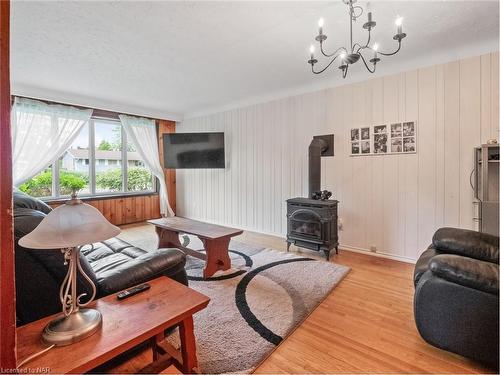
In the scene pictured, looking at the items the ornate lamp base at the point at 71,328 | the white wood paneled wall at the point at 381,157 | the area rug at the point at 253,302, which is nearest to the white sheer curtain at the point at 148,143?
the white wood paneled wall at the point at 381,157

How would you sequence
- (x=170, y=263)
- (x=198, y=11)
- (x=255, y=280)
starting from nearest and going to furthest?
1. (x=170, y=263)
2. (x=198, y=11)
3. (x=255, y=280)

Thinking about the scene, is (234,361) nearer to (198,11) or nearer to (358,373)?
(358,373)

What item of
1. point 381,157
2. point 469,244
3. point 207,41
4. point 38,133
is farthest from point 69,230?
point 38,133

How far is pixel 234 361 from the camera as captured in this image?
154 centimetres

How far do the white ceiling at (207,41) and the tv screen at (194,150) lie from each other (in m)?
1.13

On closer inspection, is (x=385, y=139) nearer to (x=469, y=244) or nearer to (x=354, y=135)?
(x=354, y=135)

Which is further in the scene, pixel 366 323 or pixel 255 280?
pixel 255 280

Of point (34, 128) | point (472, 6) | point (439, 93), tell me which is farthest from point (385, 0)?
point (34, 128)

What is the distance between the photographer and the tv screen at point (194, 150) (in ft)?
16.1

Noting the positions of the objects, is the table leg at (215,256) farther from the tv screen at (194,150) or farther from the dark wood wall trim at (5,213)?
the tv screen at (194,150)

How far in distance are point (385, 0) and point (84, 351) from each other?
2.88 meters

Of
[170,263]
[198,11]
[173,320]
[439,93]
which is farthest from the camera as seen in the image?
[439,93]

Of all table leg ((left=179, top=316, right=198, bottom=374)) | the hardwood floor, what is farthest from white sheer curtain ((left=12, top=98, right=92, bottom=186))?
table leg ((left=179, top=316, right=198, bottom=374))

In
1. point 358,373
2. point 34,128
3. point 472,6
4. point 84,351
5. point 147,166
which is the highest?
point 472,6
